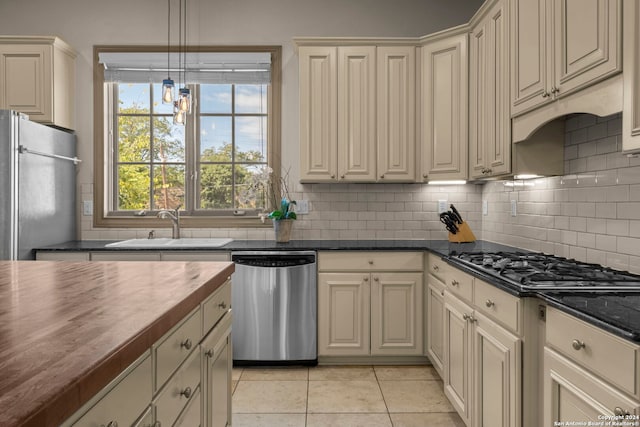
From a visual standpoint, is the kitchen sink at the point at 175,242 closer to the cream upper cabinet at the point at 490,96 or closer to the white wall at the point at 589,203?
the cream upper cabinet at the point at 490,96

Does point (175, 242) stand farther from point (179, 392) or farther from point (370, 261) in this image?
point (179, 392)

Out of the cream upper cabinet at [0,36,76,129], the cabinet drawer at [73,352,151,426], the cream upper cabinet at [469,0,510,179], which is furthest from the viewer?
the cream upper cabinet at [0,36,76,129]

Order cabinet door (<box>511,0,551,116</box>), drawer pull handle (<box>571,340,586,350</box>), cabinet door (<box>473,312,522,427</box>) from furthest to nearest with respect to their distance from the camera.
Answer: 1. cabinet door (<box>511,0,551,116</box>)
2. cabinet door (<box>473,312,522,427</box>)
3. drawer pull handle (<box>571,340,586,350</box>)

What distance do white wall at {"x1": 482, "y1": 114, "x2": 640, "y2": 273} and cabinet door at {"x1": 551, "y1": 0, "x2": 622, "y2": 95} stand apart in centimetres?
43

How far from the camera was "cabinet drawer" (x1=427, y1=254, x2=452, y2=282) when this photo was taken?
2.77 metres

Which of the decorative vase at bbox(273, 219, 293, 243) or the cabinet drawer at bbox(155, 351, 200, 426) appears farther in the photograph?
the decorative vase at bbox(273, 219, 293, 243)

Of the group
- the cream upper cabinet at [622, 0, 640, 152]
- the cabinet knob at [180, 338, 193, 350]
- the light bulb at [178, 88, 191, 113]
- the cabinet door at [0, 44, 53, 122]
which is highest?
the cabinet door at [0, 44, 53, 122]

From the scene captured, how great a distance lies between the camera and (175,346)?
1.30 m

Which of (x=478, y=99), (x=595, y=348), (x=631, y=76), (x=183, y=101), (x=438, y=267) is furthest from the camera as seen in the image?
(x=478, y=99)

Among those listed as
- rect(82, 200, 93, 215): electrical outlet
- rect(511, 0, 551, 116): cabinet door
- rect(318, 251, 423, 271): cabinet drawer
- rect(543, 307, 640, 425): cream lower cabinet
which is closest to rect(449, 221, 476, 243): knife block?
rect(318, 251, 423, 271): cabinet drawer

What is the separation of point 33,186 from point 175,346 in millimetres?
2595

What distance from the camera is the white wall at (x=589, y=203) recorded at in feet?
6.68

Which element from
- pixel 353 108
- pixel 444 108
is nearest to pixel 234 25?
pixel 353 108

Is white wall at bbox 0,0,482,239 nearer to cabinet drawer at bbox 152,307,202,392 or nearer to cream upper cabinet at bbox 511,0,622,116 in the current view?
cream upper cabinet at bbox 511,0,622,116
